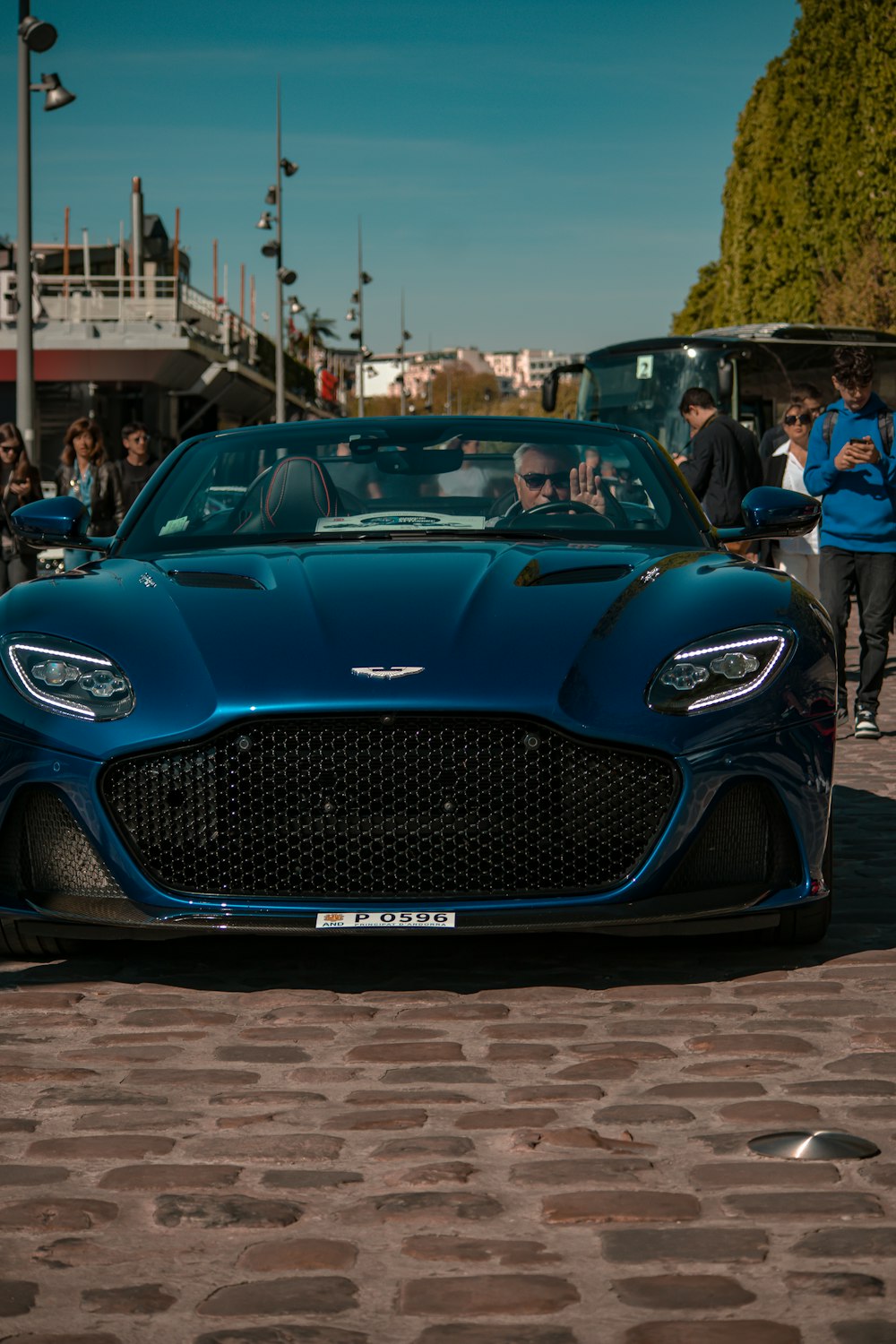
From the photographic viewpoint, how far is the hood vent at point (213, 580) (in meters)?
5.04

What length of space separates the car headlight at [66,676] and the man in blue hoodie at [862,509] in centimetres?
623

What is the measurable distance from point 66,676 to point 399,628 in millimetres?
799

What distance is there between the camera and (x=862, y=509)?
33.8 feet

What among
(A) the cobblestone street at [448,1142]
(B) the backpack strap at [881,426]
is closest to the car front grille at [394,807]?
(A) the cobblestone street at [448,1142]

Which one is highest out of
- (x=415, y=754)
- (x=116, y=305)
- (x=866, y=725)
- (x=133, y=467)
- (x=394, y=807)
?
(x=116, y=305)

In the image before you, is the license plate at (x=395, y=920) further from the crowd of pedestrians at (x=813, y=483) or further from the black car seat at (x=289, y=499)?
the crowd of pedestrians at (x=813, y=483)

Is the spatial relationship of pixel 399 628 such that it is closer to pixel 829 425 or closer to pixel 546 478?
pixel 546 478

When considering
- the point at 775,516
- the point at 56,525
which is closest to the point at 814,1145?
the point at 775,516

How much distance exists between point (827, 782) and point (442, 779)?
41.8 inches

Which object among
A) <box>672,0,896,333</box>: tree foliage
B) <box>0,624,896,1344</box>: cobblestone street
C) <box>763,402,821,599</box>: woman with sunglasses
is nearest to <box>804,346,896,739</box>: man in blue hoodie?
<box>763,402,821,599</box>: woman with sunglasses

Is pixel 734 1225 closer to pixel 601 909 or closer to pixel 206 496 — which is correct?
pixel 601 909

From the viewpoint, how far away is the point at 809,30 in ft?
166

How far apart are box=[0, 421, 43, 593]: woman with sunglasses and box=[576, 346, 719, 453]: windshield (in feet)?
41.2

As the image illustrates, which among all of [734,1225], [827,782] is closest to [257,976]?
[827,782]
